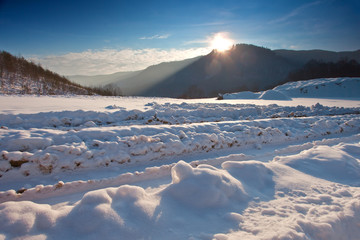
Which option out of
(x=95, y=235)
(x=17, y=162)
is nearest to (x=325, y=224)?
(x=95, y=235)

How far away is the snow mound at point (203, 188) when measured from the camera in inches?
76.2

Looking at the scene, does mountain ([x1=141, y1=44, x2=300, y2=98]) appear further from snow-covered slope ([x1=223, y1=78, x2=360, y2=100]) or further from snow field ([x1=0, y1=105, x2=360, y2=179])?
snow field ([x1=0, y1=105, x2=360, y2=179])

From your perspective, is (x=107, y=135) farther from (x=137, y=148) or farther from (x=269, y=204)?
(x=269, y=204)

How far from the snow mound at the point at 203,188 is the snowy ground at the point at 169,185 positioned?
0.4 inches

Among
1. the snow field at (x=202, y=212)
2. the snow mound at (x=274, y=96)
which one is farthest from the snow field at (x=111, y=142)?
the snow mound at (x=274, y=96)

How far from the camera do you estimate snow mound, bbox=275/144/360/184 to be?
2732 mm

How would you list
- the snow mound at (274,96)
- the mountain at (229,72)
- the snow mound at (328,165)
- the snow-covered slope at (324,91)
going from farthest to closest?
the mountain at (229,72)
the snow-covered slope at (324,91)
the snow mound at (274,96)
the snow mound at (328,165)

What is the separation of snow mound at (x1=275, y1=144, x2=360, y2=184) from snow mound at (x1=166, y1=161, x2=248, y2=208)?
54.7 inches

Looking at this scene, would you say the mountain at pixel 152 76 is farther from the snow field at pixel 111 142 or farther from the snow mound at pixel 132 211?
the snow mound at pixel 132 211

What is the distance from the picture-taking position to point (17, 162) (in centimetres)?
251

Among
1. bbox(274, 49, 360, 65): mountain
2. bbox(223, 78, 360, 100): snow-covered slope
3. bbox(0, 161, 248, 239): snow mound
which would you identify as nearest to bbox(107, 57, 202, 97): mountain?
bbox(274, 49, 360, 65): mountain

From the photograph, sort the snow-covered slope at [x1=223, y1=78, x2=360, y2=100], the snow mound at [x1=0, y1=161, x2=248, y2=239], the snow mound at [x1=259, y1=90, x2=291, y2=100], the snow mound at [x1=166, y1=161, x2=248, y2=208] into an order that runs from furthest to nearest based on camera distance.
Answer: the snow-covered slope at [x1=223, y1=78, x2=360, y2=100] < the snow mound at [x1=259, y1=90, x2=291, y2=100] < the snow mound at [x1=166, y1=161, x2=248, y2=208] < the snow mound at [x1=0, y1=161, x2=248, y2=239]

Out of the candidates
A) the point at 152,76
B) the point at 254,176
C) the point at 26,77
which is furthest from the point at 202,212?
the point at 152,76

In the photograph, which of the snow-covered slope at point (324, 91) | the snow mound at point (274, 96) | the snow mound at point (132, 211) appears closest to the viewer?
the snow mound at point (132, 211)
